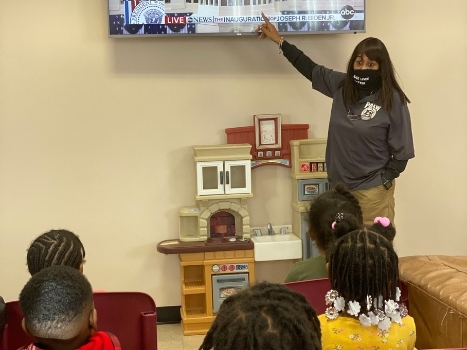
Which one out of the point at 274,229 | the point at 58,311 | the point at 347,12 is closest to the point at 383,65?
the point at 347,12

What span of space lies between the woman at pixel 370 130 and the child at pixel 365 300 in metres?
1.34

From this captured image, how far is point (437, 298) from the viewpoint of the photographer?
2.49 m

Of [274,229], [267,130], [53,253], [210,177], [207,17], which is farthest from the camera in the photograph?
[274,229]

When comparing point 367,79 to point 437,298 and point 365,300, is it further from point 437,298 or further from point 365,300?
point 365,300

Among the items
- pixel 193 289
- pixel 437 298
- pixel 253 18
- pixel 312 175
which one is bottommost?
pixel 193 289

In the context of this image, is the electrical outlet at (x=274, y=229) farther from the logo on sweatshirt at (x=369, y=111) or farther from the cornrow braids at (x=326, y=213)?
the cornrow braids at (x=326, y=213)

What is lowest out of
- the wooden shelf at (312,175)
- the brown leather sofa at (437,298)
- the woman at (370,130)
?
the brown leather sofa at (437,298)

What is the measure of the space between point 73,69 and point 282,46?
1184 mm

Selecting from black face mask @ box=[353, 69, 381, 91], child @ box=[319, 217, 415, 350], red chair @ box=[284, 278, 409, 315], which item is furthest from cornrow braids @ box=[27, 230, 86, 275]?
black face mask @ box=[353, 69, 381, 91]

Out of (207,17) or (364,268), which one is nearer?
(364,268)

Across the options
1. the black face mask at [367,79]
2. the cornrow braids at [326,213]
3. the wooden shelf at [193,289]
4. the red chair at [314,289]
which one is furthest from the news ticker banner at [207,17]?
the red chair at [314,289]

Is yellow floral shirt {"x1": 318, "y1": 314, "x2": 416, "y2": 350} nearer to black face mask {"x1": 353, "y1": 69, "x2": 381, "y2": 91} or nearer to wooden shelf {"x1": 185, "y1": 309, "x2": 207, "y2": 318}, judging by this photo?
black face mask {"x1": 353, "y1": 69, "x2": 381, "y2": 91}

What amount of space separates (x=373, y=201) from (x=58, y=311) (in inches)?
76.2

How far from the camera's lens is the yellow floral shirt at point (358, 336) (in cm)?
175
